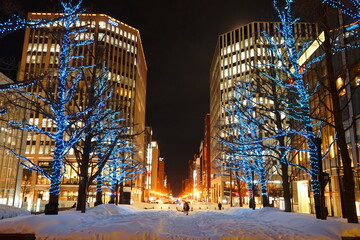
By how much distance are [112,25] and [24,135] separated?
55901 millimetres

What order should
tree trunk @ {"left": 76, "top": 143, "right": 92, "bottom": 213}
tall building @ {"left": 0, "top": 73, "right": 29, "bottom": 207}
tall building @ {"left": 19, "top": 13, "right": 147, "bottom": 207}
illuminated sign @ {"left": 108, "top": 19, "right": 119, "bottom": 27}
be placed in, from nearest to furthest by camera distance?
tree trunk @ {"left": 76, "top": 143, "right": 92, "bottom": 213}
tall building @ {"left": 0, "top": 73, "right": 29, "bottom": 207}
tall building @ {"left": 19, "top": 13, "right": 147, "bottom": 207}
illuminated sign @ {"left": 108, "top": 19, "right": 119, "bottom": 27}

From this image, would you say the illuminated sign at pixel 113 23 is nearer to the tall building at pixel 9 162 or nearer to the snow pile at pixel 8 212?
the tall building at pixel 9 162

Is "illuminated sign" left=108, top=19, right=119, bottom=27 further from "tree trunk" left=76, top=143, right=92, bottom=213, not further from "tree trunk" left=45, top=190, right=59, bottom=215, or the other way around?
"tree trunk" left=45, top=190, right=59, bottom=215

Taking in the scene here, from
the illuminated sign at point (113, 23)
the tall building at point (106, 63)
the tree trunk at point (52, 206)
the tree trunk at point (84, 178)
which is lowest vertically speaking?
the tree trunk at point (52, 206)

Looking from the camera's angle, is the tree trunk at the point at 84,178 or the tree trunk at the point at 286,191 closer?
the tree trunk at the point at 84,178

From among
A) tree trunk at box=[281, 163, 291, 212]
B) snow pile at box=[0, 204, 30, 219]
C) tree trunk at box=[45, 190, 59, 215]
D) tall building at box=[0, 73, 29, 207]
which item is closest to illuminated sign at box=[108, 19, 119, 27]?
tall building at box=[0, 73, 29, 207]

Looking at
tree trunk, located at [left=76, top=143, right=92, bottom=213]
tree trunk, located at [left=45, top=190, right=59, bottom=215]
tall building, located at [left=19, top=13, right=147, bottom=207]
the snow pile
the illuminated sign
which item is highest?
the illuminated sign

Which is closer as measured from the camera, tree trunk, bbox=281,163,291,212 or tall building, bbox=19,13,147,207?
tree trunk, bbox=281,163,291,212

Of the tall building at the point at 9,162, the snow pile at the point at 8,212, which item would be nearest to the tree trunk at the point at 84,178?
the snow pile at the point at 8,212

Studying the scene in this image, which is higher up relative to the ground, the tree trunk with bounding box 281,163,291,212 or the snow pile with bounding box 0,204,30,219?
the tree trunk with bounding box 281,163,291,212

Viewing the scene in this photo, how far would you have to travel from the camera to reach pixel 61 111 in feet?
55.9

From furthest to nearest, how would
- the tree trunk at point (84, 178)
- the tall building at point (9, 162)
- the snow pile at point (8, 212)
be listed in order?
the tall building at point (9, 162)
the tree trunk at point (84, 178)
the snow pile at point (8, 212)

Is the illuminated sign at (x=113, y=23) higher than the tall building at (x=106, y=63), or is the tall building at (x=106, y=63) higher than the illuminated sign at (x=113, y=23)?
the illuminated sign at (x=113, y=23)

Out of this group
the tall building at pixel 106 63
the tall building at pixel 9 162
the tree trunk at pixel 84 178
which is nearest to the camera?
the tree trunk at pixel 84 178
